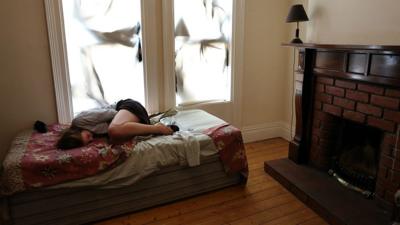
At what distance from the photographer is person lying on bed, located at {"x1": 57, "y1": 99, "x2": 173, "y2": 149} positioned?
2.18 metres

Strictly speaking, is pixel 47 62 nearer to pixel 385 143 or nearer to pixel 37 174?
pixel 37 174

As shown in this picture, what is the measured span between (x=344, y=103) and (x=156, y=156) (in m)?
1.52

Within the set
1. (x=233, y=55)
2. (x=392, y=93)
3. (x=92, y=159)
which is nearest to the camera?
(x=392, y=93)

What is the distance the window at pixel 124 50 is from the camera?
2.59m

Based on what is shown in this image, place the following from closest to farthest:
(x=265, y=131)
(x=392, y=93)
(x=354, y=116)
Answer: (x=392, y=93) < (x=354, y=116) < (x=265, y=131)

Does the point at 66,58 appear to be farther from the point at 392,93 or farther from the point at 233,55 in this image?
the point at 392,93

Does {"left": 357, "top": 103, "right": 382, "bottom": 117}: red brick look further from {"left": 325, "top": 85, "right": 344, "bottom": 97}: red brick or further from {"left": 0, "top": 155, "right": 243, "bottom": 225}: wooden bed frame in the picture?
{"left": 0, "top": 155, "right": 243, "bottom": 225}: wooden bed frame

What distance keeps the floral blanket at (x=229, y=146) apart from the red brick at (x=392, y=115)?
1.06 m

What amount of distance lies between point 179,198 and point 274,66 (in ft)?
6.57

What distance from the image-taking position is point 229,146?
2.43m

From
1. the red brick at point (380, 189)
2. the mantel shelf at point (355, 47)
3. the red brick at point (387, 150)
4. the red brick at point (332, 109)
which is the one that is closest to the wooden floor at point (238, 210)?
the red brick at point (380, 189)

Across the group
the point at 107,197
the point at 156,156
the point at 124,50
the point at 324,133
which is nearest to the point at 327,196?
the point at 324,133

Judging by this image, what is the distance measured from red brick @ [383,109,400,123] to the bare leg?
5.14 feet

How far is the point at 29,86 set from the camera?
2521 millimetres
